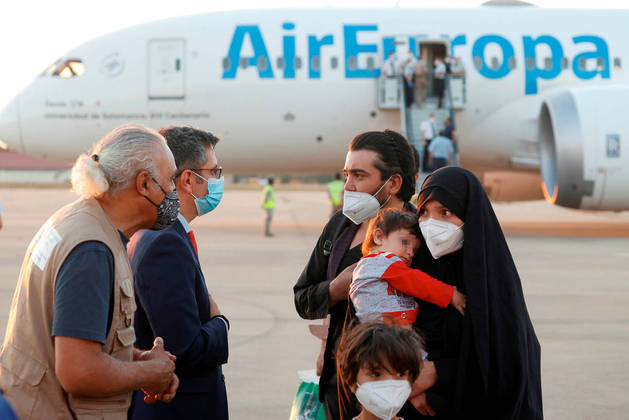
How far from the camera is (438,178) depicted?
2.93m

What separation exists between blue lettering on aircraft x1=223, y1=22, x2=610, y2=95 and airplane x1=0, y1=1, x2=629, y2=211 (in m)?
0.02

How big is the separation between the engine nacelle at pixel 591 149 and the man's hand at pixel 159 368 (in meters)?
12.2

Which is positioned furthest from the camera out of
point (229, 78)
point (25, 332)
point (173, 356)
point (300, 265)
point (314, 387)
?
point (229, 78)

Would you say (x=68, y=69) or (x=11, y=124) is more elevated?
(x=68, y=69)

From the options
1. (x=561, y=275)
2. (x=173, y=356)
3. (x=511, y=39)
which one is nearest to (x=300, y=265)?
(x=561, y=275)

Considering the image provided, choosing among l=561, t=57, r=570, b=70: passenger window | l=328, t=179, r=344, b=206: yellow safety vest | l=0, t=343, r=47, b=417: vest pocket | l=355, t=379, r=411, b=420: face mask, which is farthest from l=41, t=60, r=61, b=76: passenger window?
l=355, t=379, r=411, b=420: face mask

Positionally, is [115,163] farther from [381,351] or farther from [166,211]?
[381,351]

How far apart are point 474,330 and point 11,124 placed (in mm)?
14354

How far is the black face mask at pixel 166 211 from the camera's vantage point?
2729 mm

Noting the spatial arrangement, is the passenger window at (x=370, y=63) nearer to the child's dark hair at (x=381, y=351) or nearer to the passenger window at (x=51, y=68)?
the passenger window at (x=51, y=68)

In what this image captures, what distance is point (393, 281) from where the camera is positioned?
2857 mm

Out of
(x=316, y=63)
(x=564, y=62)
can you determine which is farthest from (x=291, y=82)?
(x=564, y=62)

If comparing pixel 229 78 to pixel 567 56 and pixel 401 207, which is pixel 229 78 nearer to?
pixel 567 56

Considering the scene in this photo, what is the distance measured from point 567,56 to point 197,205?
13777mm
